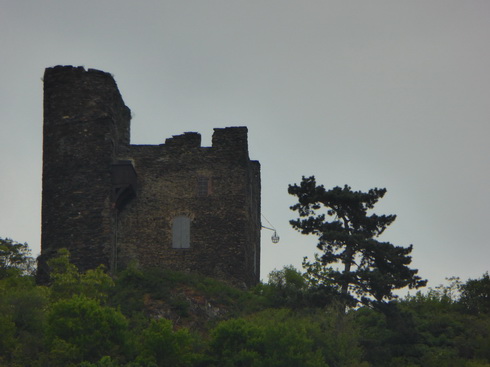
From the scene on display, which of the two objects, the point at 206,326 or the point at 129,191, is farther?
the point at 129,191

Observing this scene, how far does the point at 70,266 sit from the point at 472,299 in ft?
64.7

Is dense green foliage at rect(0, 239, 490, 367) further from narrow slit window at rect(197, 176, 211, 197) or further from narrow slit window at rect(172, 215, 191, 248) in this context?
narrow slit window at rect(197, 176, 211, 197)

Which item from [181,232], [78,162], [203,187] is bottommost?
[181,232]

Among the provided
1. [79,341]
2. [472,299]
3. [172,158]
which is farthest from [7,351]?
[472,299]

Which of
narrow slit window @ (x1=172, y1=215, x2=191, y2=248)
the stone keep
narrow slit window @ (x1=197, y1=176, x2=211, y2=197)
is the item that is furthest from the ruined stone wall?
narrow slit window @ (x1=197, y1=176, x2=211, y2=197)

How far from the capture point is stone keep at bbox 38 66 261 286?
58.8 meters

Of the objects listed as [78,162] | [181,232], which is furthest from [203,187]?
[78,162]

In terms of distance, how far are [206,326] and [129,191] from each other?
755 centimetres

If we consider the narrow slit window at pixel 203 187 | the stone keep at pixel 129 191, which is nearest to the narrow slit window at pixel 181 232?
the stone keep at pixel 129 191

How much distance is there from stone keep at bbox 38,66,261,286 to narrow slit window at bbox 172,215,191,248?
44 mm

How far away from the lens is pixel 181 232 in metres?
60.9

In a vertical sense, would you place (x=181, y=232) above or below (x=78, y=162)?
below

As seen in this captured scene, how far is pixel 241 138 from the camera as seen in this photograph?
62.2 metres

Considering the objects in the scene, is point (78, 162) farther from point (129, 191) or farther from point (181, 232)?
point (181, 232)
